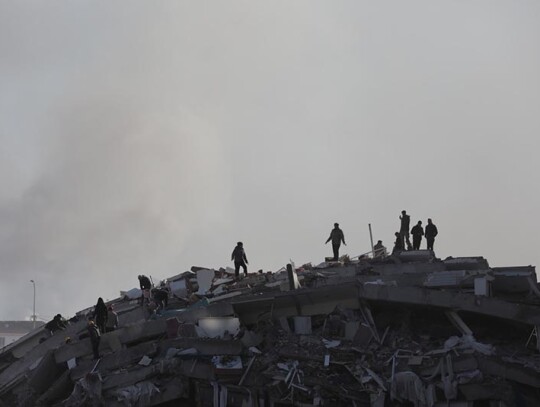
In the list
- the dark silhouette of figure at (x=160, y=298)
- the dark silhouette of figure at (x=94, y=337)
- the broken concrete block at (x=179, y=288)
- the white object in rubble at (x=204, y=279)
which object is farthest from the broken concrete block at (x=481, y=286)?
the dark silhouette of figure at (x=94, y=337)

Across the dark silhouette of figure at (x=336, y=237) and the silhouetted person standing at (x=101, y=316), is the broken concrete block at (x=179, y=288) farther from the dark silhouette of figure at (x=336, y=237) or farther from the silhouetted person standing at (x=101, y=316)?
the dark silhouette of figure at (x=336, y=237)

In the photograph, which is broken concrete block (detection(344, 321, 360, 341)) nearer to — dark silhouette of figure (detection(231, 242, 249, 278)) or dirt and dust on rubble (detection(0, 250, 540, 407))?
dirt and dust on rubble (detection(0, 250, 540, 407))

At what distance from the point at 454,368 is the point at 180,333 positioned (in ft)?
20.7

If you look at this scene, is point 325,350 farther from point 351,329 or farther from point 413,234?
point 413,234

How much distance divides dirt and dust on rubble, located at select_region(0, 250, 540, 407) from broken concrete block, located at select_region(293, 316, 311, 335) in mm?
28

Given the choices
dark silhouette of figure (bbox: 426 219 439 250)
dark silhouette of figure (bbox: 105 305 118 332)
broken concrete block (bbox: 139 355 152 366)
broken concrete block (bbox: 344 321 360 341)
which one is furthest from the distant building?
broken concrete block (bbox: 344 321 360 341)

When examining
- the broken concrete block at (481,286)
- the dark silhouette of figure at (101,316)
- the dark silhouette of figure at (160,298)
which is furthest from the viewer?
the dark silhouette of figure at (160,298)

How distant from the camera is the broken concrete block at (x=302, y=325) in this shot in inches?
859

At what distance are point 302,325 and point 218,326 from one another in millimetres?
1913

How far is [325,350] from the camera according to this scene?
20656 millimetres

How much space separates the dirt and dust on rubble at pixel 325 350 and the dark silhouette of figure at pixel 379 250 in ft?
15.2

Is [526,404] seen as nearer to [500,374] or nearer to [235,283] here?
[500,374]

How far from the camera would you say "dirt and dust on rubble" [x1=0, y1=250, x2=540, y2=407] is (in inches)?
755

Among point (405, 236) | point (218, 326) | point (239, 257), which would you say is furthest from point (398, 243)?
point (218, 326)
